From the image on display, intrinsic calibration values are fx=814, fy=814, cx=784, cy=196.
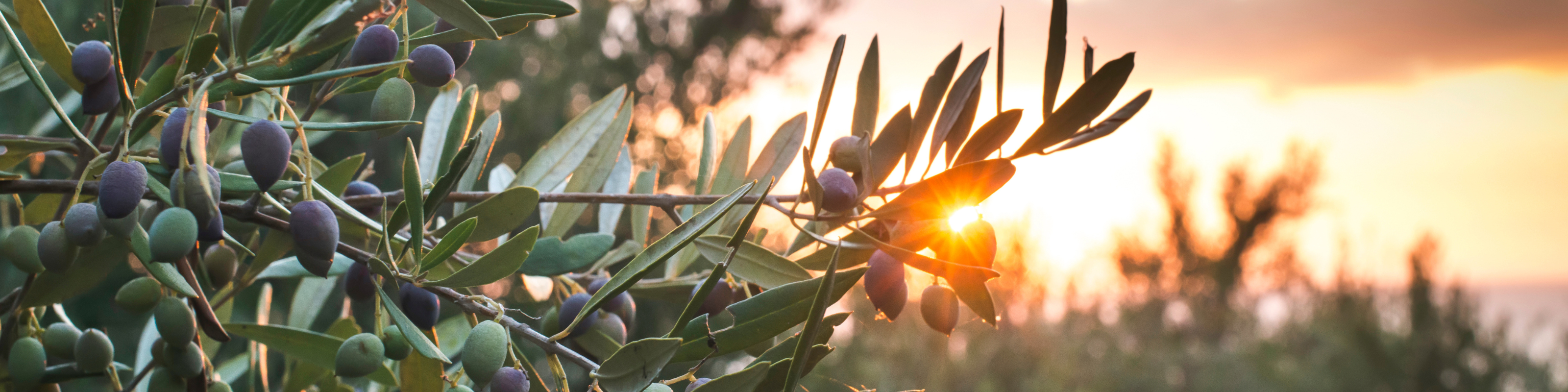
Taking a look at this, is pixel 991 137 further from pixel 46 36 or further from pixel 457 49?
pixel 46 36

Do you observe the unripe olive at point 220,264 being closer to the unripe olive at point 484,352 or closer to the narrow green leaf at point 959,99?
the unripe olive at point 484,352

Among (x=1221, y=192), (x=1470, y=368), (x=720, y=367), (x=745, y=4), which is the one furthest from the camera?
(x=1221, y=192)

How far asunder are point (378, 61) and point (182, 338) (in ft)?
0.36

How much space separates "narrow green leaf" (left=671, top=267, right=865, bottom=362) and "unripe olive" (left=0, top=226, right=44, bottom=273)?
207 mm

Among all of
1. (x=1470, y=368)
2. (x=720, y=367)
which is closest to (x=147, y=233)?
(x=720, y=367)

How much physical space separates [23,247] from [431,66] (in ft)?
0.48

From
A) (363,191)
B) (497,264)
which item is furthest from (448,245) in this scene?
(363,191)

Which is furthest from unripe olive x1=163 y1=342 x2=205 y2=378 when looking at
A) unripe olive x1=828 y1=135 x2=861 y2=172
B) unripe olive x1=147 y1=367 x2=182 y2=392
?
unripe olive x1=828 y1=135 x2=861 y2=172

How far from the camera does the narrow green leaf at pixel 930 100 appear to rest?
0.26 metres

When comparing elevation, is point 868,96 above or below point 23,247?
above

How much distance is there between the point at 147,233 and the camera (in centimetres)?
24

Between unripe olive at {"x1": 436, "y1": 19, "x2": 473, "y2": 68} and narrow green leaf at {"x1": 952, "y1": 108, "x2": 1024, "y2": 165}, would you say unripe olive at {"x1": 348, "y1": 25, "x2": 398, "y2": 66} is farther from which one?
narrow green leaf at {"x1": 952, "y1": 108, "x2": 1024, "y2": 165}

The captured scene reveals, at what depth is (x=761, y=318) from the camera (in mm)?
221

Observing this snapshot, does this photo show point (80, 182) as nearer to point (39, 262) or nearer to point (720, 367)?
point (39, 262)
